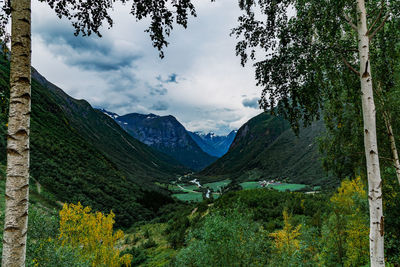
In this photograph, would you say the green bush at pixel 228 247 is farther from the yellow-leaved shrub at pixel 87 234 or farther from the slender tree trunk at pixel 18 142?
the yellow-leaved shrub at pixel 87 234

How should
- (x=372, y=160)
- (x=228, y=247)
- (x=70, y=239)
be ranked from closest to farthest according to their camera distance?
(x=372, y=160) → (x=228, y=247) → (x=70, y=239)

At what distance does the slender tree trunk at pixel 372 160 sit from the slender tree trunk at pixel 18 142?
6.10 m

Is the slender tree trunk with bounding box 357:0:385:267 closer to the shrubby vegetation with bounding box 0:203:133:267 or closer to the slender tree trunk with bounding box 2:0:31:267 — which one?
the slender tree trunk with bounding box 2:0:31:267

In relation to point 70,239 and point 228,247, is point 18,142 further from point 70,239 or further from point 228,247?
point 70,239

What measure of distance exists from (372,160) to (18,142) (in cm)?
635

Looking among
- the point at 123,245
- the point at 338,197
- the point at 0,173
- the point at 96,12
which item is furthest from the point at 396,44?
the point at 0,173

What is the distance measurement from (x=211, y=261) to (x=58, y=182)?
46475 mm

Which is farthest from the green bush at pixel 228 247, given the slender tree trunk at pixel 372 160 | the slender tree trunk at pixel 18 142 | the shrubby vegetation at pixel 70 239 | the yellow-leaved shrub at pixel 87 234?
the yellow-leaved shrub at pixel 87 234

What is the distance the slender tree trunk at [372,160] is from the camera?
3.98m

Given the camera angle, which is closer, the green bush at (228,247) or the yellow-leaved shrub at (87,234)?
the green bush at (228,247)

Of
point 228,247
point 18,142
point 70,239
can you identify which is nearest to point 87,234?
point 70,239

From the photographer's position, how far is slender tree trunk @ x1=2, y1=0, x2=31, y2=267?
2.50 m

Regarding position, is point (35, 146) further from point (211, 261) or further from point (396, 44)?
point (396, 44)

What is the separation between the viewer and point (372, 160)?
166 inches
